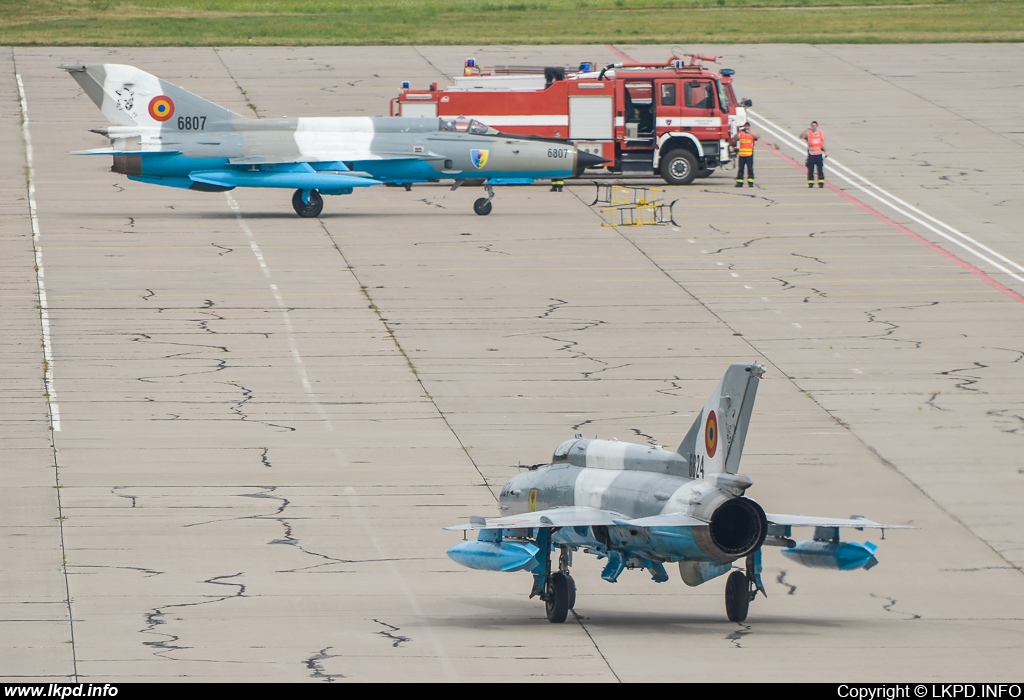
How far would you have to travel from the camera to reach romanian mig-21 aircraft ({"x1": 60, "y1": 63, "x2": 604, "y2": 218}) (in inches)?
1670

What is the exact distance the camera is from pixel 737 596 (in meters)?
18.1

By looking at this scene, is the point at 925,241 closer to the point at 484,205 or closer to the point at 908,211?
the point at 908,211

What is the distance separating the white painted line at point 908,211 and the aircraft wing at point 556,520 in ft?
79.2

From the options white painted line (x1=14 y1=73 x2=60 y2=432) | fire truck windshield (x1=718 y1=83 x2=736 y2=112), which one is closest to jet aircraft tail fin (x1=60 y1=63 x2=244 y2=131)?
white painted line (x1=14 y1=73 x2=60 y2=432)

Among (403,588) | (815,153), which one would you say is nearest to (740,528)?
(403,588)

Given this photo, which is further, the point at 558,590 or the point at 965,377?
the point at 965,377

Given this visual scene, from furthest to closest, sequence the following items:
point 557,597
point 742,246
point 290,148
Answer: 1. point 290,148
2. point 742,246
3. point 557,597

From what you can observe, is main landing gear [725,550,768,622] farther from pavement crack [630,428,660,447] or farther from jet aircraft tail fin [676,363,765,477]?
pavement crack [630,428,660,447]

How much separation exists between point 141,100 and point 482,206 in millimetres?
9503

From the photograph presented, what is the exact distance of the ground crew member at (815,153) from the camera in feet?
157

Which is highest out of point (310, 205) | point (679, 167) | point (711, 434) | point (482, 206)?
point (711, 434)

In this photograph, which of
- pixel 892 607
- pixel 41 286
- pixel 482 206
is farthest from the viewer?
pixel 482 206

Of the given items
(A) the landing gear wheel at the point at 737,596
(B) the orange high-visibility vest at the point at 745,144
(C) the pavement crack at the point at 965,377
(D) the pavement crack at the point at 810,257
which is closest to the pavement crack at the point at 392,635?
(A) the landing gear wheel at the point at 737,596

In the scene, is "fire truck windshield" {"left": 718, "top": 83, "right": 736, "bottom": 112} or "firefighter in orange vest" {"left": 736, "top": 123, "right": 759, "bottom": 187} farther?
"fire truck windshield" {"left": 718, "top": 83, "right": 736, "bottom": 112}
